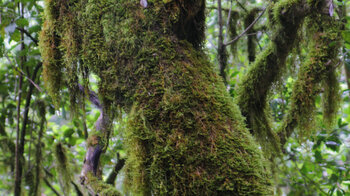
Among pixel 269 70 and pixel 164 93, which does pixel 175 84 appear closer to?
pixel 164 93

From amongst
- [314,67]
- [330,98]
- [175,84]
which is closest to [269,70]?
[314,67]

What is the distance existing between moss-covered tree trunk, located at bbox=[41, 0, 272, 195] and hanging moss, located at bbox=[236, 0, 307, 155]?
51cm

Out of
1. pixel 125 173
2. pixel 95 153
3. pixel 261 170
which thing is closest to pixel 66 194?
pixel 95 153

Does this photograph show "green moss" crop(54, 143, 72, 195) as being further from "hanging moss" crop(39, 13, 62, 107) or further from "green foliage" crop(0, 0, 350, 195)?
"hanging moss" crop(39, 13, 62, 107)

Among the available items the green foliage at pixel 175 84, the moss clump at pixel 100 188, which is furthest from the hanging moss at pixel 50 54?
the moss clump at pixel 100 188

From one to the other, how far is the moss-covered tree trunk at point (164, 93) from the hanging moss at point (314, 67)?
0.79 meters

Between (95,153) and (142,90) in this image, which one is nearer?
(142,90)

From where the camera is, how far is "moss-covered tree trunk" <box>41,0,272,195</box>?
106 centimetres

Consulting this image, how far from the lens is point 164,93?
119cm

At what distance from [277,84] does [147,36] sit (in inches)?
40.8

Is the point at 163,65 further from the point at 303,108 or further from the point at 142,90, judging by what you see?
the point at 303,108

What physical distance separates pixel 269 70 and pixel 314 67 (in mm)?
295

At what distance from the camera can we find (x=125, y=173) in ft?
4.03

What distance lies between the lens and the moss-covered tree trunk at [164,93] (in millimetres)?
1062
